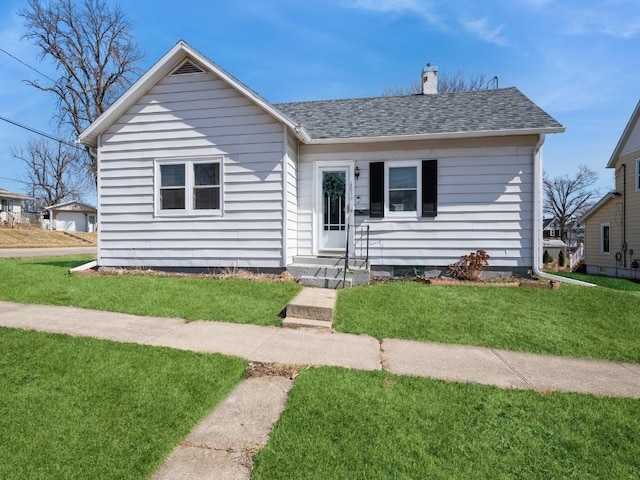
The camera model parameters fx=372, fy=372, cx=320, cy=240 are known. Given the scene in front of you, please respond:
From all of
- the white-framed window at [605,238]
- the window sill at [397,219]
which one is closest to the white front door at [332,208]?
the window sill at [397,219]

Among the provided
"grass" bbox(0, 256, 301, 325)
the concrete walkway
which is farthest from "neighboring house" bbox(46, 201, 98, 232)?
the concrete walkway

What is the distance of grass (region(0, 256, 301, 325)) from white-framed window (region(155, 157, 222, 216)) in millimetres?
1712

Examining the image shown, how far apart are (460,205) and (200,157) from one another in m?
6.17

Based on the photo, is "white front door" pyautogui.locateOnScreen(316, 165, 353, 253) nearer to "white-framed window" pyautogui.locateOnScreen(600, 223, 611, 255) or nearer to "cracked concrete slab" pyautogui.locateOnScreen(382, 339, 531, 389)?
"cracked concrete slab" pyautogui.locateOnScreen(382, 339, 531, 389)

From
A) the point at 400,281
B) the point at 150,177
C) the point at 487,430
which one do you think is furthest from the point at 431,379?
the point at 150,177

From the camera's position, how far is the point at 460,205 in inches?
341

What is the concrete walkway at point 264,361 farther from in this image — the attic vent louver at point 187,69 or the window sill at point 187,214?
the attic vent louver at point 187,69

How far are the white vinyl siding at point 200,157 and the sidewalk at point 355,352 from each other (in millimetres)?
3349

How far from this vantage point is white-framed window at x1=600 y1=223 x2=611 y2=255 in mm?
19052

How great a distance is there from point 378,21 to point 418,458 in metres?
11.7

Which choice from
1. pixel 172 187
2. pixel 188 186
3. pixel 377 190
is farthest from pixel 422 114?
pixel 172 187

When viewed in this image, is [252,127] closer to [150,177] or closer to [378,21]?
[150,177]

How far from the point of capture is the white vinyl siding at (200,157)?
841 centimetres

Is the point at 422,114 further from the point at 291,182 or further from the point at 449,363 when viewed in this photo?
the point at 449,363
